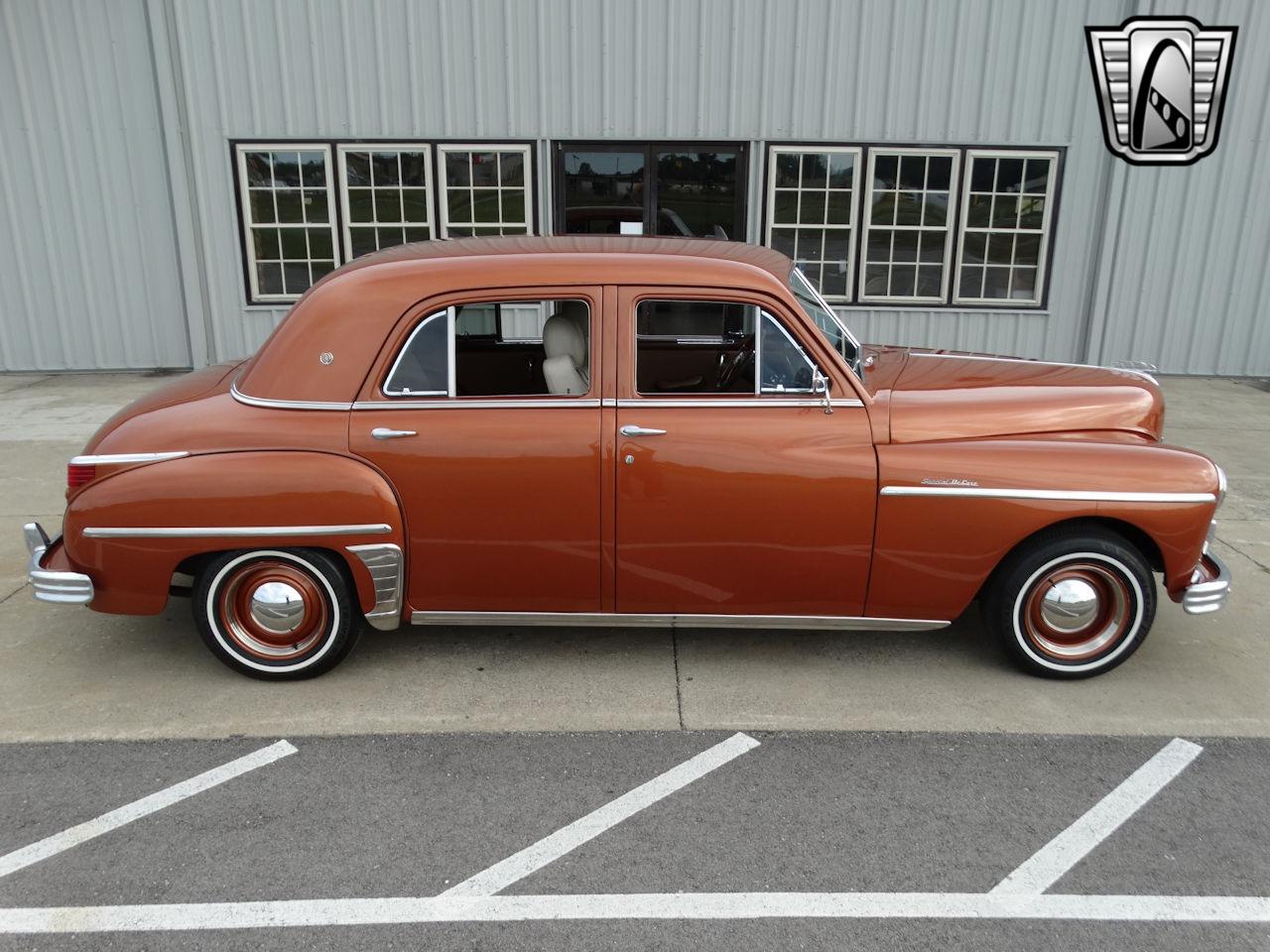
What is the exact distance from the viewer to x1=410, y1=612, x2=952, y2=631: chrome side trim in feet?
13.1

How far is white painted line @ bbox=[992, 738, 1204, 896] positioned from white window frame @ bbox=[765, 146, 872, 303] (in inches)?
272

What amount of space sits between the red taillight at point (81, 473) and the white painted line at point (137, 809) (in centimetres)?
138

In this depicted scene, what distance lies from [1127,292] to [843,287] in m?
3.08

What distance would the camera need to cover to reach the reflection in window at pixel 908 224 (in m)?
9.61

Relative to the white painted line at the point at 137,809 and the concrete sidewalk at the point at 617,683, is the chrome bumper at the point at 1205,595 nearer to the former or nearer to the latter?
the concrete sidewalk at the point at 617,683

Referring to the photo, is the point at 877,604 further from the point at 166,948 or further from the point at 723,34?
the point at 723,34

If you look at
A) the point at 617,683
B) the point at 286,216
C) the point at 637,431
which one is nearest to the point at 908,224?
the point at 286,216

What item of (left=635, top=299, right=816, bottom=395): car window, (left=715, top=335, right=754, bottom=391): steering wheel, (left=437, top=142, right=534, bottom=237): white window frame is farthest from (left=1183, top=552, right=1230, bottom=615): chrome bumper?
(left=437, top=142, right=534, bottom=237): white window frame

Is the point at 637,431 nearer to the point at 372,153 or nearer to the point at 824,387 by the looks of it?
the point at 824,387

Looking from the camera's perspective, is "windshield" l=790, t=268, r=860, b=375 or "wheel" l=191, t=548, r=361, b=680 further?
"windshield" l=790, t=268, r=860, b=375

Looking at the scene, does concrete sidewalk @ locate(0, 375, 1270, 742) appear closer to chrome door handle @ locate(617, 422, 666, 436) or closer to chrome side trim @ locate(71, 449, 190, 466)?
chrome side trim @ locate(71, 449, 190, 466)

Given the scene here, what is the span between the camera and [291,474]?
378 centimetres

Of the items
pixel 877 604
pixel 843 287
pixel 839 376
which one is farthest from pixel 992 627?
pixel 843 287

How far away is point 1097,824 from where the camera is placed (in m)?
3.14
